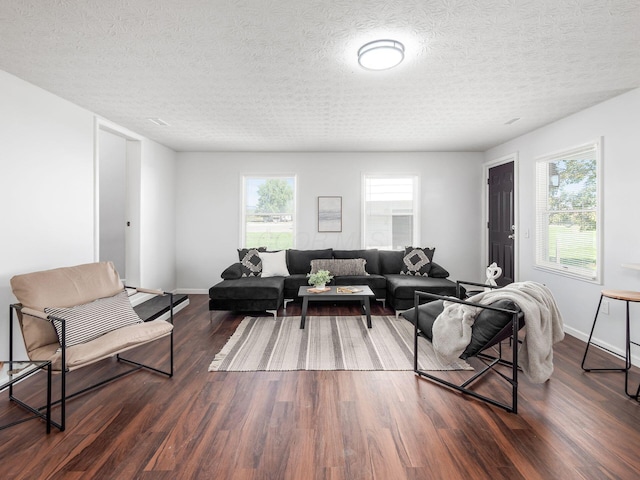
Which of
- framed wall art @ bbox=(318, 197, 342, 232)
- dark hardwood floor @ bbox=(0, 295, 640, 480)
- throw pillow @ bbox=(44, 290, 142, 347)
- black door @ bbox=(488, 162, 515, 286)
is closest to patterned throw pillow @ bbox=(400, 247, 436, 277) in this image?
black door @ bbox=(488, 162, 515, 286)

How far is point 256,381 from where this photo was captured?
8.48 feet

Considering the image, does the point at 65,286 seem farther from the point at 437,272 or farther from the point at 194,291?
the point at 437,272

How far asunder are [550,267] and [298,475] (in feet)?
12.9

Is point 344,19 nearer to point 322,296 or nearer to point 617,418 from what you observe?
point 322,296

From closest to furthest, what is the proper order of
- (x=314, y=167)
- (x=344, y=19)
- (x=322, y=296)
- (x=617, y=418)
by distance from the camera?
(x=344, y=19), (x=617, y=418), (x=322, y=296), (x=314, y=167)

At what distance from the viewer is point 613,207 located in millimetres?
3160

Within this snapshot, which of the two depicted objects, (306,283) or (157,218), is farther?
(157,218)

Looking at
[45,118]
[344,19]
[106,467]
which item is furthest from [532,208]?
[45,118]

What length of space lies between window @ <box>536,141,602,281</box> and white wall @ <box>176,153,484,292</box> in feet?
4.88

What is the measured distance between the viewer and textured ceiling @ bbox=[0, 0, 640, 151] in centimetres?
187

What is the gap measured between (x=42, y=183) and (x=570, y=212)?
18.1 ft

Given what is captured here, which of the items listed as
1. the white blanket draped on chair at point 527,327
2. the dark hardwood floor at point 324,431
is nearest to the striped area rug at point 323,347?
the dark hardwood floor at point 324,431

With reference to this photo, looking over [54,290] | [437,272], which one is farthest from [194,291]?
[437,272]

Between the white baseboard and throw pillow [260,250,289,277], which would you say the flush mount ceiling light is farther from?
the white baseboard
